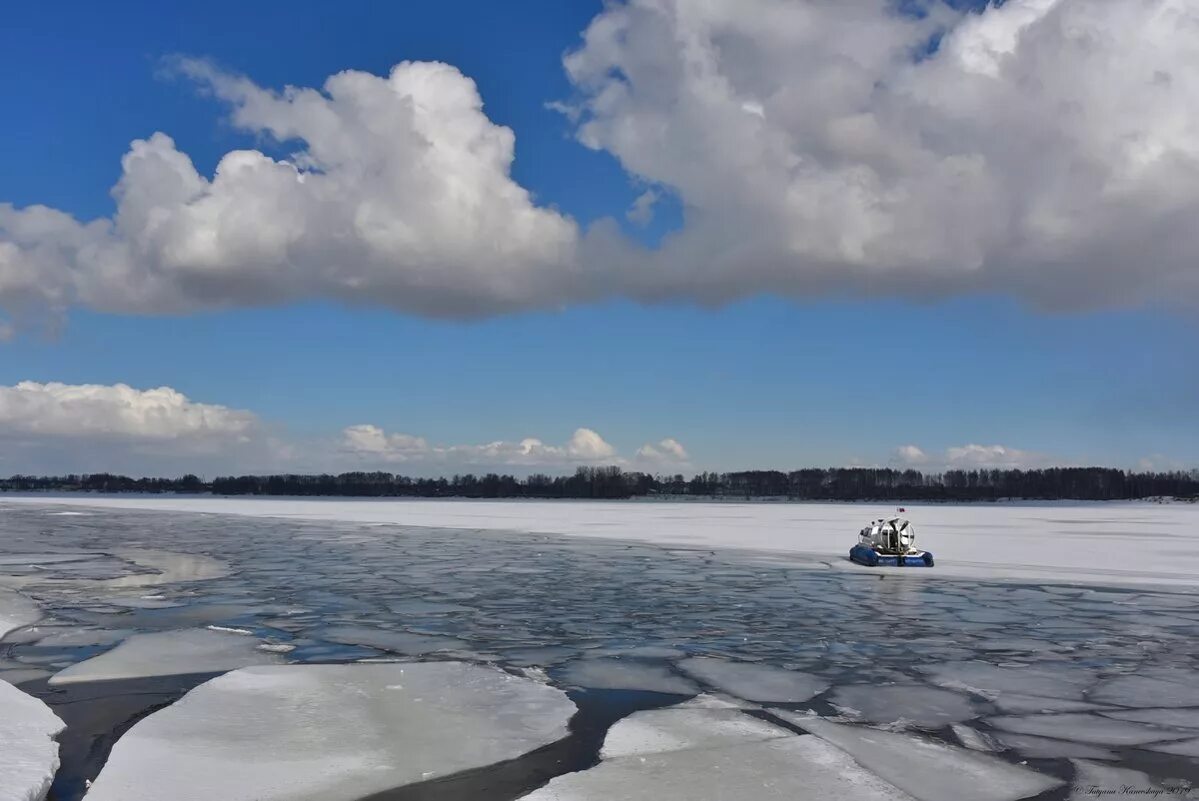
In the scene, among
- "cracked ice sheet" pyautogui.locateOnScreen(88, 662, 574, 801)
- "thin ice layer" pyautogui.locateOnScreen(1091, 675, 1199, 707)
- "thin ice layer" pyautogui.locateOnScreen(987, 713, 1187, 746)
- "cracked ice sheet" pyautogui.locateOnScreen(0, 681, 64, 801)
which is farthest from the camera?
"thin ice layer" pyautogui.locateOnScreen(1091, 675, 1199, 707)

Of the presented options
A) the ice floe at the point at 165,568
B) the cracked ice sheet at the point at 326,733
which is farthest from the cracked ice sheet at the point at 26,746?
the ice floe at the point at 165,568

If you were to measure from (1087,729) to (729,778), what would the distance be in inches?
102

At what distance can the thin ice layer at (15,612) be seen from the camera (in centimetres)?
865

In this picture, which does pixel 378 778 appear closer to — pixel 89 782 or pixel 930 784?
pixel 89 782

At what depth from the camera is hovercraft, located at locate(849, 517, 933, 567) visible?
51.3ft

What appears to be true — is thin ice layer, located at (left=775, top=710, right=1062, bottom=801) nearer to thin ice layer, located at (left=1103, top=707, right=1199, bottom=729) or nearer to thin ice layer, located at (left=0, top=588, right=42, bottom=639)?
thin ice layer, located at (left=1103, top=707, right=1199, bottom=729)

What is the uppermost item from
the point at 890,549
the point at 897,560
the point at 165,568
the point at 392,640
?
the point at 890,549

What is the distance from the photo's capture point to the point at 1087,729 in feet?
17.4

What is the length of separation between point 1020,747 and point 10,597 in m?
11.3

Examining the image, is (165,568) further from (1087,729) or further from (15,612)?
(1087,729)

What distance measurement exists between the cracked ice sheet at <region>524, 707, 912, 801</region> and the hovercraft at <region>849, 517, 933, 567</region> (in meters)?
11.2

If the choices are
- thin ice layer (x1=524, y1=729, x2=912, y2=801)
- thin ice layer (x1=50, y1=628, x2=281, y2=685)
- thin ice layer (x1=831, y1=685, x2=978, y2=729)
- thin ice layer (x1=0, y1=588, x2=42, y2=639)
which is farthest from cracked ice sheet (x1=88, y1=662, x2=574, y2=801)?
thin ice layer (x1=0, y1=588, x2=42, y2=639)

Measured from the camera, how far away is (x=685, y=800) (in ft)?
12.9

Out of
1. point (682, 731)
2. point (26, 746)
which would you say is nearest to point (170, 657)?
point (26, 746)
